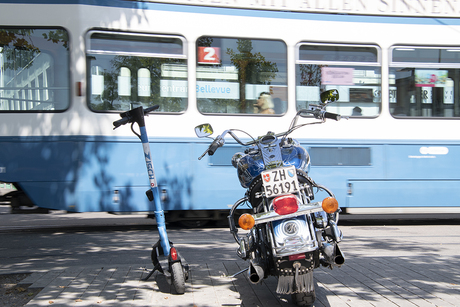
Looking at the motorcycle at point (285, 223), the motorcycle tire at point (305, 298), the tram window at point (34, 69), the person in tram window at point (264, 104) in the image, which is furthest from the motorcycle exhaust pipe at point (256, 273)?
the tram window at point (34, 69)

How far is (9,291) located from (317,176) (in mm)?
5003

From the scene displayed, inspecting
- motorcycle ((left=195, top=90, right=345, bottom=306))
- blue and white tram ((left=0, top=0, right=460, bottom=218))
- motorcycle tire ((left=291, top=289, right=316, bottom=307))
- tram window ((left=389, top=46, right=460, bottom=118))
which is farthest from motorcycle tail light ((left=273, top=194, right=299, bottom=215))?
tram window ((left=389, top=46, right=460, bottom=118))

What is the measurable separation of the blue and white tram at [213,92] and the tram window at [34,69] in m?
0.02

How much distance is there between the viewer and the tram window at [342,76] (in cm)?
780

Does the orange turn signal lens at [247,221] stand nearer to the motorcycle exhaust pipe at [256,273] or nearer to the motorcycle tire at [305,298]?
the motorcycle exhaust pipe at [256,273]

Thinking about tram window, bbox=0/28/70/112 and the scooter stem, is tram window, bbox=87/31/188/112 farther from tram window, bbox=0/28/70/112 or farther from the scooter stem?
the scooter stem

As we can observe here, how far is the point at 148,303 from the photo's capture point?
13.0ft

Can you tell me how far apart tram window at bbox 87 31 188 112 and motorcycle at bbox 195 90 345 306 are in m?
3.68

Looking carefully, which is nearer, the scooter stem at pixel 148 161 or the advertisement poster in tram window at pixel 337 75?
the scooter stem at pixel 148 161

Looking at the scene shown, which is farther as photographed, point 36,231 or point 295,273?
point 36,231

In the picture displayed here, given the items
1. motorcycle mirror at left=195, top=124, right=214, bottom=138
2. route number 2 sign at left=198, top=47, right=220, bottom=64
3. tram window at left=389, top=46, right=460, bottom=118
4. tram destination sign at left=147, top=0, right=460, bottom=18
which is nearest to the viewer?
motorcycle mirror at left=195, top=124, right=214, bottom=138

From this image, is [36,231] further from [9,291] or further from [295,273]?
[295,273]

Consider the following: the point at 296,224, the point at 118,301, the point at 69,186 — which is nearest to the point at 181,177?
the point at 69,186

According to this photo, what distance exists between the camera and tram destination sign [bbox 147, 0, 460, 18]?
7633mm
